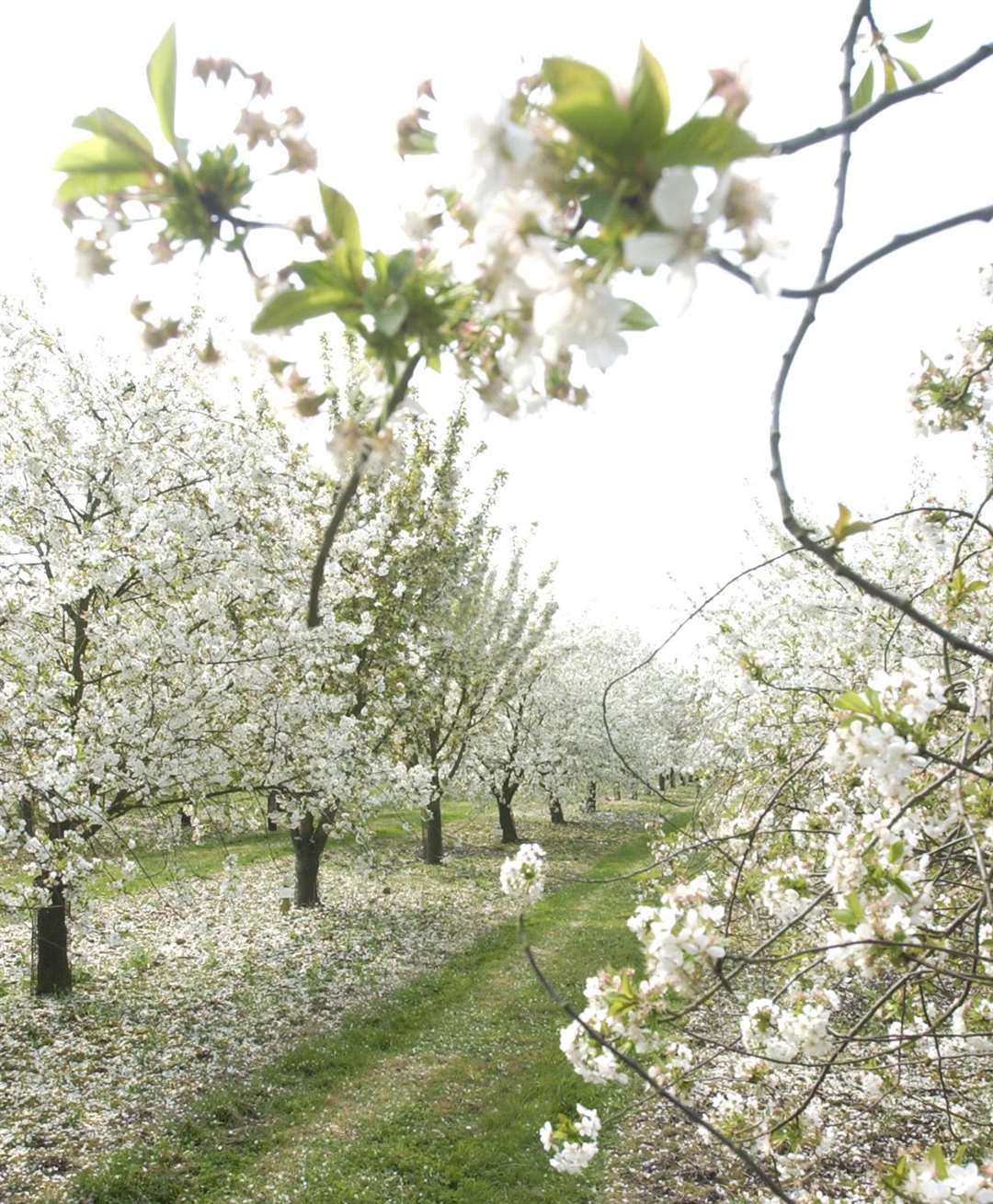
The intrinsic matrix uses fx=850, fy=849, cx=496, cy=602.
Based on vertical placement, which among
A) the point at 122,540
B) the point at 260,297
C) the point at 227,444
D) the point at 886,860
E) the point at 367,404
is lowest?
the point at 886,860

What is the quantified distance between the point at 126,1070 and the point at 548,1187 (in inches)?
137

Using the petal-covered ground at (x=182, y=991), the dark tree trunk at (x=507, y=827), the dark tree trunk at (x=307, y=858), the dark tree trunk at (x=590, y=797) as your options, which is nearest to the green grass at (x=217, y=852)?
the petal-covered ground at (x=182, y=991)

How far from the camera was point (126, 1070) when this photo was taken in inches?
262

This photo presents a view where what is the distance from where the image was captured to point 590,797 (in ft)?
91.4

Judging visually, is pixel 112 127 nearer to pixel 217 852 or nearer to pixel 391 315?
pixel 391 315

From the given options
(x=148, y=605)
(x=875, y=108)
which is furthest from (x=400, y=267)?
(x=148, y=605)

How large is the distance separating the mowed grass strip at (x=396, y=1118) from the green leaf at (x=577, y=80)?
6.00 meters

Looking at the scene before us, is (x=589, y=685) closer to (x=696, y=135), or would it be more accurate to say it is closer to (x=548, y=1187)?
(x=548, y=1187)

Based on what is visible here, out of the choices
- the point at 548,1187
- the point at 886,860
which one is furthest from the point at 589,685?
the point at 886,860

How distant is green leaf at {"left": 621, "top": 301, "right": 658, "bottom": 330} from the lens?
69 cm

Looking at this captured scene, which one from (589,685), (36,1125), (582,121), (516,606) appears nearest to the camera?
(582,121)

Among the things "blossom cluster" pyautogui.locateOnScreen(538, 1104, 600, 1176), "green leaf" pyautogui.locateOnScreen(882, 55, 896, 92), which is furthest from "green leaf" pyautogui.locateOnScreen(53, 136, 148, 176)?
"blossom cluster" pyautogui.locateOnScreen(538, 1104, 600, 1176)

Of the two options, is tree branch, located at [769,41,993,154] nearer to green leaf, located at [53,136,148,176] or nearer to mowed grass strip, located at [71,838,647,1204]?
green leaf, located at [53,136,148,176]

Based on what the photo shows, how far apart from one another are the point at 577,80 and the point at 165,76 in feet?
1.20
